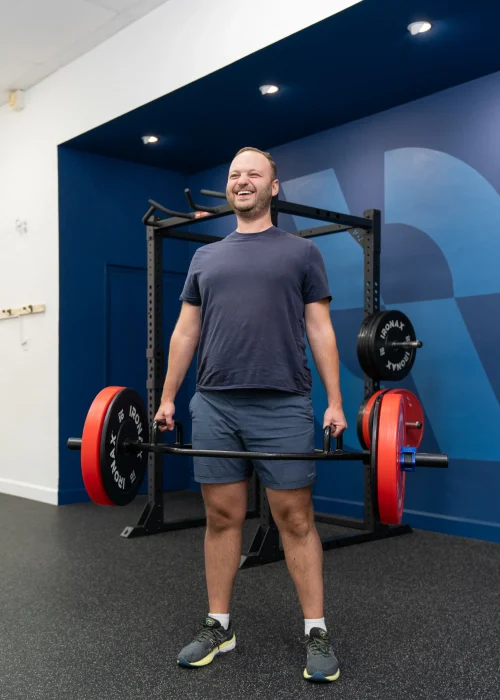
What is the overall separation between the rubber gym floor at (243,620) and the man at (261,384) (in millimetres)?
129

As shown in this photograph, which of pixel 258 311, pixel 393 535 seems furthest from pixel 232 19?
pixel 393 535

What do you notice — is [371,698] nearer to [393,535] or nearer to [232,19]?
[393,535]

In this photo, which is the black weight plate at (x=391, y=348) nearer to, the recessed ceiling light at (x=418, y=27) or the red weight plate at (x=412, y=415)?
the red weight plate at (x=412, y=415)

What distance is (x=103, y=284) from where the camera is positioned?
191 inches

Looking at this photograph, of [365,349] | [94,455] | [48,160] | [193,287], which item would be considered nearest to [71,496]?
[48,160]

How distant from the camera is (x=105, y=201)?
16.0 ft

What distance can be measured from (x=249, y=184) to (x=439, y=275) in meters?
2.05

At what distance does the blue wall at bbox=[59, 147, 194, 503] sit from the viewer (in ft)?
15.3

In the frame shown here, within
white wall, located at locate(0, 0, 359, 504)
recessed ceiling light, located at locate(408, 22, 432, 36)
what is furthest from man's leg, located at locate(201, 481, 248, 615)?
white wall, located at locate(0, 0, 359, 504)

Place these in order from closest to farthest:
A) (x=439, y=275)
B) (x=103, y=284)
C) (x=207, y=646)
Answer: (x=207, y=646) < (x=439, y=275) < (x=103, y=284)

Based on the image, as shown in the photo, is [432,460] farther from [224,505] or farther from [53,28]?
[53,28]

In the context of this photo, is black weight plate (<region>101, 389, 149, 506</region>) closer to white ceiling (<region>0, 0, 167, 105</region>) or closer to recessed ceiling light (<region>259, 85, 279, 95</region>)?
recessed ceiling light (<region>259, 85, 279, 95</region>)

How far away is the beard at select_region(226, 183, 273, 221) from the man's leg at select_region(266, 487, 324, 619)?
0.76 meters

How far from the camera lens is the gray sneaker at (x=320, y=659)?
188 cm
